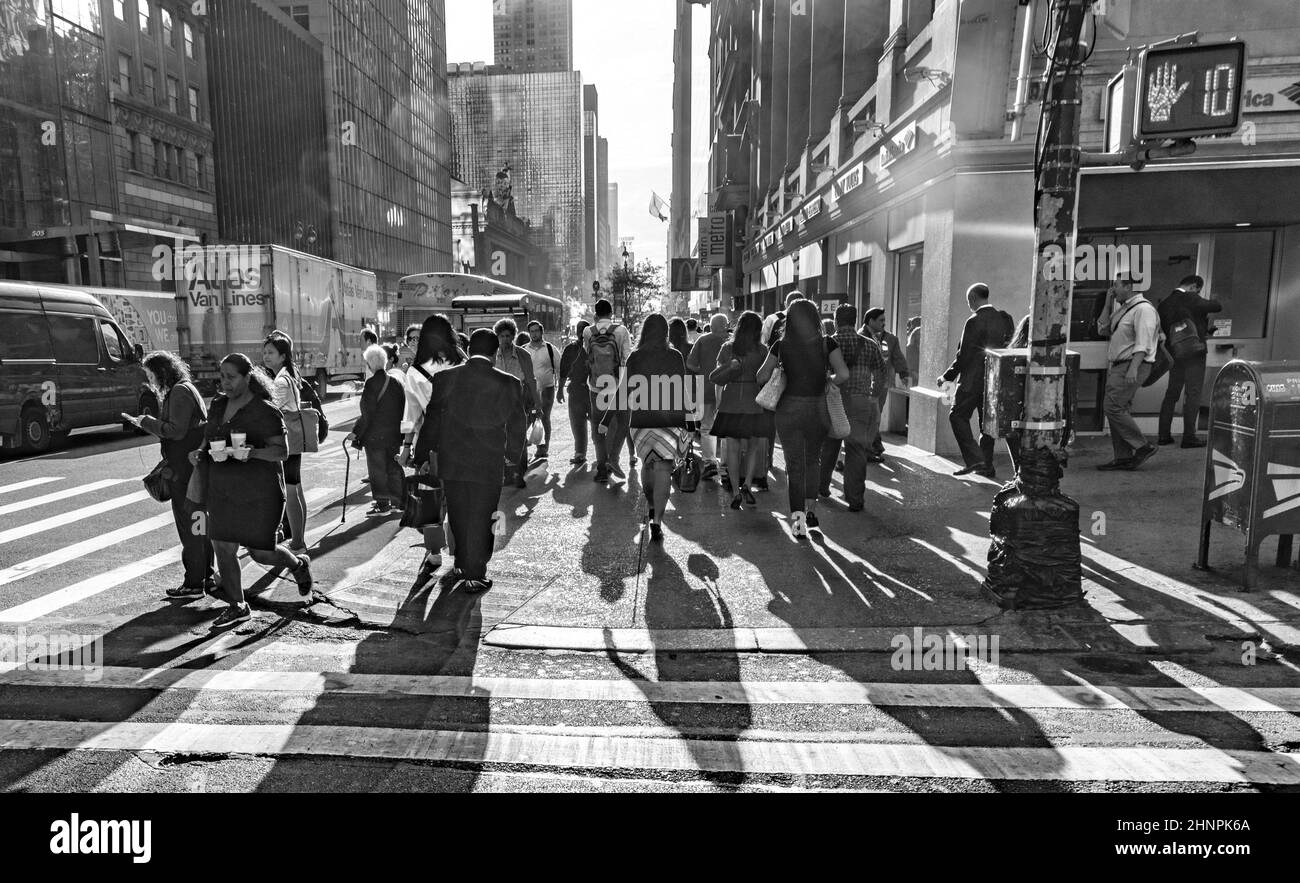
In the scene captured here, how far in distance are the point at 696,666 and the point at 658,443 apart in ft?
9.03

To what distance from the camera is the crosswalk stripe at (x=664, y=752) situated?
3459 millimetres

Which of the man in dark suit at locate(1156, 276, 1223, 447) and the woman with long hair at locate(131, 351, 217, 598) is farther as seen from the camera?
the man in dark suit at locate(1156, 276, 1223, 447)

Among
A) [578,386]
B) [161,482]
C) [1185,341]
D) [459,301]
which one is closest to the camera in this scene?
[161,482]

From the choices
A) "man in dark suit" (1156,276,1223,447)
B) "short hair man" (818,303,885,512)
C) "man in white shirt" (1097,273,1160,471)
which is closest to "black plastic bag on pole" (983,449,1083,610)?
"short hair man" (818,303,885,512)

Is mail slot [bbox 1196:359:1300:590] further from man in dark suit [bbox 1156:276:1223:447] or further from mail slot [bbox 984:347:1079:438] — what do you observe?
man in dark suit [bbox 1156:276:1223:447]

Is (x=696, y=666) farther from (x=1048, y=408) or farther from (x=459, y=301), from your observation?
(x=459, y=301)

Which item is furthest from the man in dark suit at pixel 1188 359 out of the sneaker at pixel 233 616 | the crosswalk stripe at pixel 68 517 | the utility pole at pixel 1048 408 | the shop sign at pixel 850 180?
the crosswalk stripe at pixel 68 517

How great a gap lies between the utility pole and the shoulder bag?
214cm

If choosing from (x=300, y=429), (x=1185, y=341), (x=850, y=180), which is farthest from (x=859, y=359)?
(x=850, y=180)

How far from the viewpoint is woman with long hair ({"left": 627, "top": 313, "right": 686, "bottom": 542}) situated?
714cm

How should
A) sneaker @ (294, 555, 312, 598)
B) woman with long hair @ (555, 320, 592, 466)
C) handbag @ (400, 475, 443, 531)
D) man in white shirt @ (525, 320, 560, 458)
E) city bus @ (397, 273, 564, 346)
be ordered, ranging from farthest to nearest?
city bus @ (397, 273, 564, 346), man in white shirt @ (525, 320, 560, 458), woman with long hair @ (555, 320, 592, 466), handbag @ (400, 475, 443, 531), sneaker @ (294, 555, 312, 598)

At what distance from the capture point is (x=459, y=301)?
87.6ft
